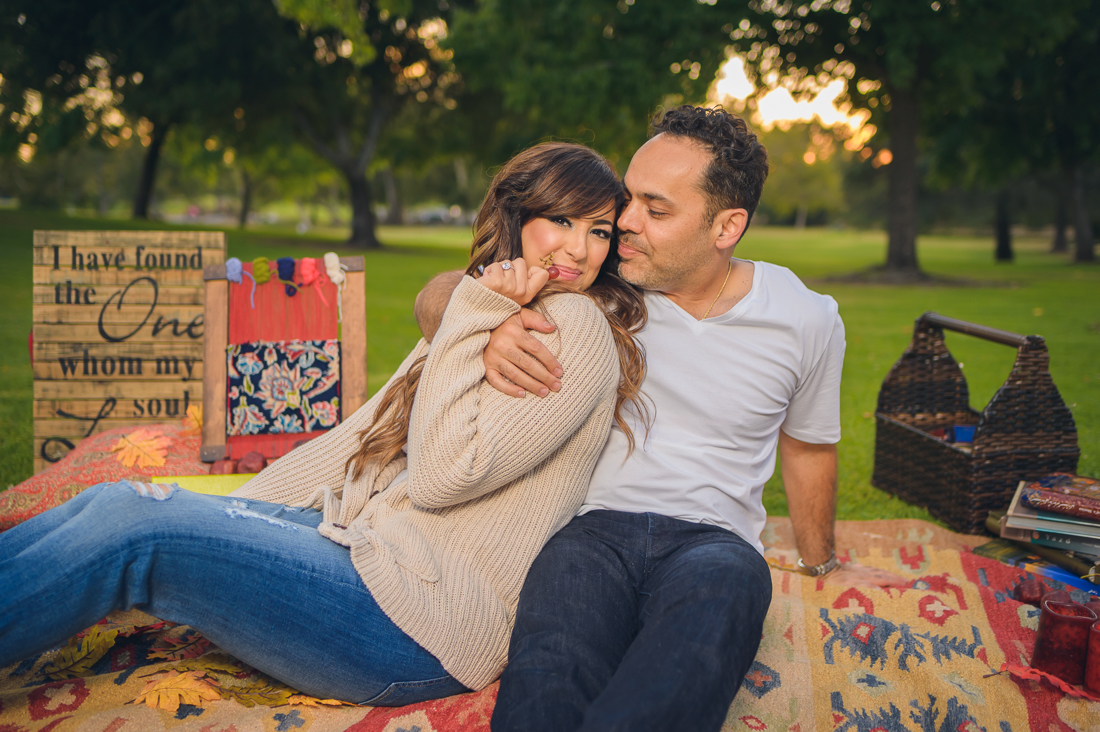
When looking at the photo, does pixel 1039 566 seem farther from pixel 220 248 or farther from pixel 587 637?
pixel 220 248

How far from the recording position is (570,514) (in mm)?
2580

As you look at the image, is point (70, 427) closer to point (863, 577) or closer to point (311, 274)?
point (311, 274)

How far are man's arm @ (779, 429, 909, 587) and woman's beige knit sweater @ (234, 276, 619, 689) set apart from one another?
113 cm

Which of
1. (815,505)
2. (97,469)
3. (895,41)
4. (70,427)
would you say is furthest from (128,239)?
(895,41)

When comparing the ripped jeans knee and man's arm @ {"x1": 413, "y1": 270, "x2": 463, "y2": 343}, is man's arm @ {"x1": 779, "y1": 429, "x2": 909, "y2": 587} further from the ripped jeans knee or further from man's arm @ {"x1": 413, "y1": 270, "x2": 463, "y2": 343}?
the ripped jeans knee

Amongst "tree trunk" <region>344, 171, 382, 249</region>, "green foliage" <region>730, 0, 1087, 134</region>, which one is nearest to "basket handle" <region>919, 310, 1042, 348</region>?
"green foliage" <region>730, 0, 1087, 134</region>

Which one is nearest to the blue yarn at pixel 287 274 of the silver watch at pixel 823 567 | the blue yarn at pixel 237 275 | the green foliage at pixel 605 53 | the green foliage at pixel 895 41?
the blue yarn at pixel 237 275

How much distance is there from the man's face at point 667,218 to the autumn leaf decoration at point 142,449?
2.70m

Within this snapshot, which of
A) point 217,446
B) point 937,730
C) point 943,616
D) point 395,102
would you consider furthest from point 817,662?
point 395,102

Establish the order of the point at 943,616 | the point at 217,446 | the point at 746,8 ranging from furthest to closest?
the point at 746,8 → the point at 217,446 → the point at 943,616

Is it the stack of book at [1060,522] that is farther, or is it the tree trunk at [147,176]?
the tree trunk at [147,176]

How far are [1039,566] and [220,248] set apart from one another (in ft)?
15.8

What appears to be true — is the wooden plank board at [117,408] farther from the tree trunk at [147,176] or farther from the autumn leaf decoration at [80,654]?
the tree trunk at [147,176]

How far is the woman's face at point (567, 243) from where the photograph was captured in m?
2.68
